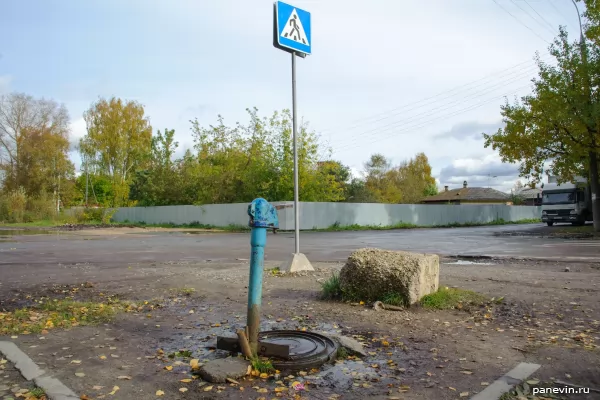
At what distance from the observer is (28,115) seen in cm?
5175

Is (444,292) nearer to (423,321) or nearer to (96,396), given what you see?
(423,321)

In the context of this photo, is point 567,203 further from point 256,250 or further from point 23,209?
point 23,209

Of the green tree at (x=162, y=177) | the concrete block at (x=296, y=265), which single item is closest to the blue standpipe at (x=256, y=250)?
the concrete block at (x=296, y=265)

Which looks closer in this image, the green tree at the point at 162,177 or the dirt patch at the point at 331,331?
the dirt patch at the point at 331,331

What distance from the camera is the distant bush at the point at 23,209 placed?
41.8 meters

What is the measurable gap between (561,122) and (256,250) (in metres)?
22.4

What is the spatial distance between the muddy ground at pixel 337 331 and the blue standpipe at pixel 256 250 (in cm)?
42

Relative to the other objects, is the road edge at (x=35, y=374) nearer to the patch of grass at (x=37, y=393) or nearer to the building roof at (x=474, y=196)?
the patch of grass at (x=37, y=393)

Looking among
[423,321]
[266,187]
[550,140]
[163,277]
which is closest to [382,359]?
[423,321]

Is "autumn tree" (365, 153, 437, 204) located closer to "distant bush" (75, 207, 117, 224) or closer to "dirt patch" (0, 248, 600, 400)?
"distant bush" (75, 207, 117, 224)

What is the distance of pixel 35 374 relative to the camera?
3.59 meters

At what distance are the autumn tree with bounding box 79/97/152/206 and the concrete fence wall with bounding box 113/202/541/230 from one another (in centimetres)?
854

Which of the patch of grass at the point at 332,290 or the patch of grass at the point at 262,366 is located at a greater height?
the patch of grass at the point at 332,290

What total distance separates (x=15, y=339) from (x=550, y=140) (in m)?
24.9
